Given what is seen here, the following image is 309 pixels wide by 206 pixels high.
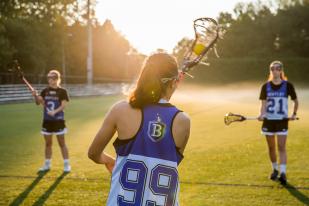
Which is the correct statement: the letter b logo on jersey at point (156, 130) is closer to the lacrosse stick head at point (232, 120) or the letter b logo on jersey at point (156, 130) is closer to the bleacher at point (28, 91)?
the lacrosse stick head at point (232, 120)

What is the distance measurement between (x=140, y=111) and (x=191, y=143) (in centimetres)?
1186

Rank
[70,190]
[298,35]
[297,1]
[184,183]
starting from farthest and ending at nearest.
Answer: [297,1]
[298,35]
[184,183]
[70,190]

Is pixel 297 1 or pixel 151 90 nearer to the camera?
pixel 151 90

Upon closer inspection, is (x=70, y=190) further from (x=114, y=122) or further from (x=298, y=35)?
(x=298, y=35)

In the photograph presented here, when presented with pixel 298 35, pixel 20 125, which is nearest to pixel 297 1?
pixel 298 35

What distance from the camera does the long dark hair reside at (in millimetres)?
3416

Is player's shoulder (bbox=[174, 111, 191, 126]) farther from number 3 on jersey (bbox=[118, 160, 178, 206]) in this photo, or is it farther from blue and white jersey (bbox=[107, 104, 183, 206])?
number 3 on jersey (bbox=[118, 160, 178, 206])

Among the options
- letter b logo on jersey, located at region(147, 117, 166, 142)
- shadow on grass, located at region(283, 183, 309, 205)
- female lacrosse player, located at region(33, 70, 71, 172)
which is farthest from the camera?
female lacrosse player, located at region(33, 70, 71, 172)

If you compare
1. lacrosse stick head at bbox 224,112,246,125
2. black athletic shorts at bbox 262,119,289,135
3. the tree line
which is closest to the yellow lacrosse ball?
lacrosse stick head at bbox 224,112,246,125

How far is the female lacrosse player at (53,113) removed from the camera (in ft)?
34.8

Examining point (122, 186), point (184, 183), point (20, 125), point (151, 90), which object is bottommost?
point (20, 125)

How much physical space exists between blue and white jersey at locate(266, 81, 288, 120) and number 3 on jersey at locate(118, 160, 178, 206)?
6.60m

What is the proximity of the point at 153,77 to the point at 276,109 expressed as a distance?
22.3 ft

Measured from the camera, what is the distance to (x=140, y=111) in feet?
11.3
